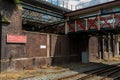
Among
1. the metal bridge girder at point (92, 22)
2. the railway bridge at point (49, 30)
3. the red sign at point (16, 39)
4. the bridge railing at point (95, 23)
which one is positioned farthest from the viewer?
the metal bridge girder at point (92, 22)

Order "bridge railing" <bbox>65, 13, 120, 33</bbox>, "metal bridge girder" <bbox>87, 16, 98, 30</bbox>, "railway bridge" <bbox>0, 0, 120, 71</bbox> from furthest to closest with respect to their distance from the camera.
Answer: "metal bridge girder" <bbox>87, 16, 98, 30</bbox> → "bridge railing" <bbox>65, 13, 120, 33</bbox> → "railway bridge" <bbox>0, 0, 120, 71</bbox>

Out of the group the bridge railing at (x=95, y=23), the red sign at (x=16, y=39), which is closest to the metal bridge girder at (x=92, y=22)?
the bridge railing at (x=95, y=23)

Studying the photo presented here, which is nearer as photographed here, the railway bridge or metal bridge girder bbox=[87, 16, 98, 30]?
the railway bridge

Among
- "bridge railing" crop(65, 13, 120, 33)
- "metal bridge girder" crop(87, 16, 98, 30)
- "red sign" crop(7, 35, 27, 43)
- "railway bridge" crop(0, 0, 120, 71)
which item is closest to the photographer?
"red sign" crop(7, 35, 27, 43)

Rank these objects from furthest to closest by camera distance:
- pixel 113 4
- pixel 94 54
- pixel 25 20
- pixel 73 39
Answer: pixel 94 54 < pixel 73 39 < pixel 25 20 < pixel 113 4

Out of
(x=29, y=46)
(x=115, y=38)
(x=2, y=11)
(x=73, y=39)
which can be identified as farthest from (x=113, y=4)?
(x=115, y=38)

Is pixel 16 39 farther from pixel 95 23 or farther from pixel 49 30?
pixel 49 30

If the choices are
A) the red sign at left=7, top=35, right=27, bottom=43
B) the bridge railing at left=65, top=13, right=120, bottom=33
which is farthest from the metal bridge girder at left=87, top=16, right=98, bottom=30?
the red sign at left=7, top=35, right=27, bottom=43

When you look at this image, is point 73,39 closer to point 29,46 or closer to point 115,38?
point 29,46

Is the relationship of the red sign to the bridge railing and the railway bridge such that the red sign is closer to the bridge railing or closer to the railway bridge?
the railway bridge

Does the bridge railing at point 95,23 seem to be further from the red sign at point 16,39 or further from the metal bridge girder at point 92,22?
the red sign at point 16,39

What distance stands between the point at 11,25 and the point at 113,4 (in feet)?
31.8

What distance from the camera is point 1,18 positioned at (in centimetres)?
1286

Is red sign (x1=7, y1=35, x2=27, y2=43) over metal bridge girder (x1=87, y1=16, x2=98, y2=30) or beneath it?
beneath
